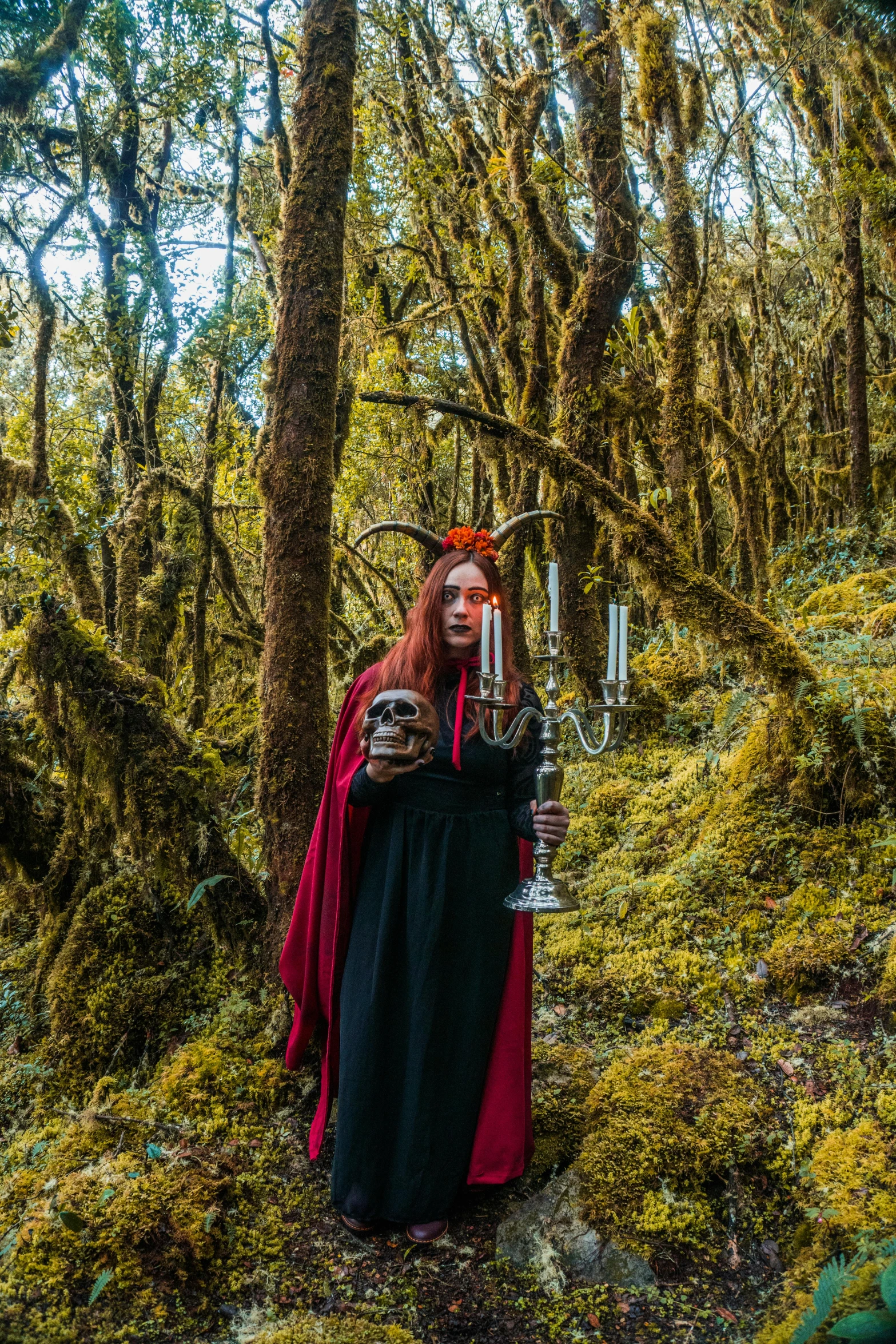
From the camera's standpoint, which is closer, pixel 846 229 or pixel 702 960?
pixel 702 960

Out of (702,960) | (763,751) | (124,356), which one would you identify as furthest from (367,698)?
(124,356)

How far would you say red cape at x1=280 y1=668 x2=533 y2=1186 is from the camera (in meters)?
3.12

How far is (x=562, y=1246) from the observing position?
9.43 ft

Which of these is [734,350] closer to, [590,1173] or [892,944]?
[892,944]

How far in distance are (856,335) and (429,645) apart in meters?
9.06

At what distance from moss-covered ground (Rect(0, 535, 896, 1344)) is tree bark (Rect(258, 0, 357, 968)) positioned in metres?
0.90

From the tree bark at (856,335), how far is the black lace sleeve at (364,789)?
9.19 m

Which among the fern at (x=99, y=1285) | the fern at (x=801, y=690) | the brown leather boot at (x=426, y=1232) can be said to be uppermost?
the fern at (x=801, y=690)

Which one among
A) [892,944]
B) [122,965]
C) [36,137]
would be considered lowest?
[122,965]

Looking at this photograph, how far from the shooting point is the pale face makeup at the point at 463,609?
10.5 ft

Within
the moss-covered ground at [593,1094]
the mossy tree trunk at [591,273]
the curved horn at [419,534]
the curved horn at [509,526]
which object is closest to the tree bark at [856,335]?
A: the mossy tree trunk at [591,273]

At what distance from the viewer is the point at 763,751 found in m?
5.13

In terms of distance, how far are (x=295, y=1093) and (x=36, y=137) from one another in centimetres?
775

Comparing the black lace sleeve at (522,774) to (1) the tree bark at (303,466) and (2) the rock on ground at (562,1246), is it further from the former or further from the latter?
(2) the rock on ground at (562,1246)
